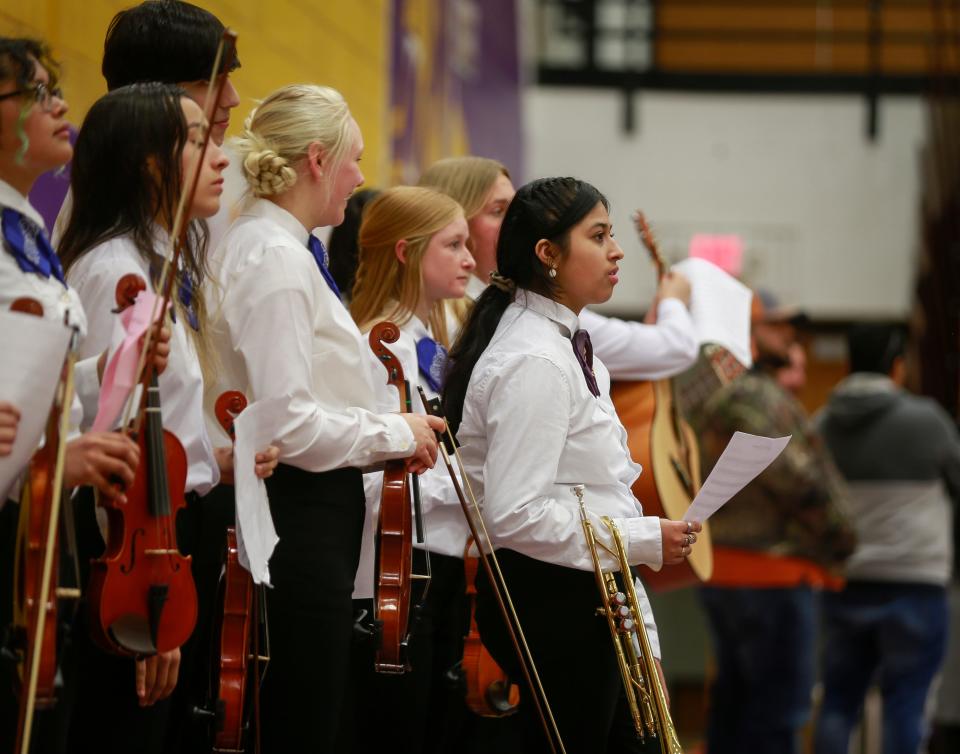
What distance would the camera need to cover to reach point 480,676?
2850mm

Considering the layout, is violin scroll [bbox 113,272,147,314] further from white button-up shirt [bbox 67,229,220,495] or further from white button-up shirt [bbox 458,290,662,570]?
white button-up shirt [bbox 458,290,662,570]

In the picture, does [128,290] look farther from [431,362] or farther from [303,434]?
[431,362]

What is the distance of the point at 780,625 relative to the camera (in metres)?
5.39

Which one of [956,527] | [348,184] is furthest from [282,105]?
[956,527]

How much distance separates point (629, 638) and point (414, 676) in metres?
0.63

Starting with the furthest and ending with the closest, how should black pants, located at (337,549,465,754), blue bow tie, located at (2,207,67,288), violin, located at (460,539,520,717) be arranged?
black pants, located at (337,549,465,754) < violin, located at (460,539,520,717) < blue bow tie, located at (2,207,67,288)

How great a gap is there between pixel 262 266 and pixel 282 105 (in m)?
0.38

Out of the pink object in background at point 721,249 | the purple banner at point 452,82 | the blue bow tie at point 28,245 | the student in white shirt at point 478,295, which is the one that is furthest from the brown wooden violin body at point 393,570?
the pink object in background at point 721,249

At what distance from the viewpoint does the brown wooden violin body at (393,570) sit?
265 centimetres

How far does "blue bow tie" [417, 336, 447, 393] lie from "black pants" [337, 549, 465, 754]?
354mm

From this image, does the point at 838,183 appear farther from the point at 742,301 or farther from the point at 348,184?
the point at 348,184

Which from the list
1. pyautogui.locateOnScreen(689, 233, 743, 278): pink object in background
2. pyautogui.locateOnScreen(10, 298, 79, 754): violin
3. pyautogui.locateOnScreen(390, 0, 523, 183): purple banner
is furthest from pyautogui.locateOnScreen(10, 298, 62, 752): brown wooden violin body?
pyautogui.locateOnScreen(689, 233, 743, 278): pink object in background

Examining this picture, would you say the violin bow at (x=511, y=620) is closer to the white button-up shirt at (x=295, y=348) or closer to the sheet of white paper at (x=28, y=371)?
the white button-up shirt at (x=295, y=348)

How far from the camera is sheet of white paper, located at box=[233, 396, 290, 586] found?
237cm
